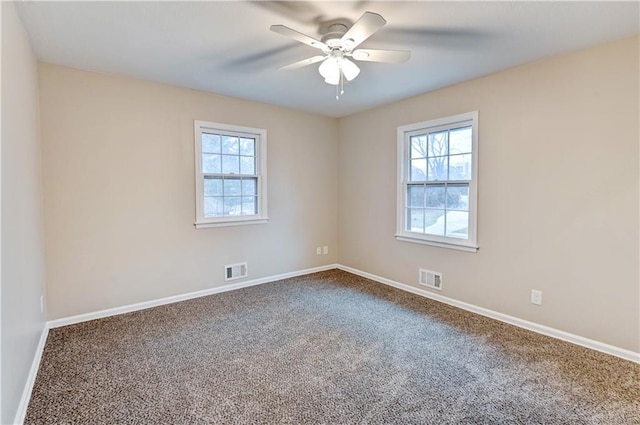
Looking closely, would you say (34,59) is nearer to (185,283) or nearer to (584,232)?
(185,283)

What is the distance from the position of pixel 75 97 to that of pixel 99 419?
276 cm

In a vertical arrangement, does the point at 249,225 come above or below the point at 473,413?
above

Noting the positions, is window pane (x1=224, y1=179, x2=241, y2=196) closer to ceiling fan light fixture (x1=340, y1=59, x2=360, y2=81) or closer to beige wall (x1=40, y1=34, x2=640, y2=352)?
beige wall (x1=40, y1=34, x2=640, y2=352)

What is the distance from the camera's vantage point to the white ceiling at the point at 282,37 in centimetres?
207

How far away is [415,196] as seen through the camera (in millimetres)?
4027

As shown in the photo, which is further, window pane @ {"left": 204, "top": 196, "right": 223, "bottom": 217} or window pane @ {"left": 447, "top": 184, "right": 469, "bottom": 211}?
window pane @ {"left": 204, "top": 196, "right": 223, "bottom": 217}

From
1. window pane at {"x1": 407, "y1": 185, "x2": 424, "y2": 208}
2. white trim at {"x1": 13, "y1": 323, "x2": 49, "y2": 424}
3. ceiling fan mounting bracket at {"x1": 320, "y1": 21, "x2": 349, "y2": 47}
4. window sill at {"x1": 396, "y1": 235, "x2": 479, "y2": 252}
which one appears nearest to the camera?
white trim at {"x1": 13, "y1": 323, "x2": 49, "y2": 424}

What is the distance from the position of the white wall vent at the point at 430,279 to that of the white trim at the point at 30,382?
3.58 metres

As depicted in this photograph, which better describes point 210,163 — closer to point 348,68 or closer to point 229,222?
point 229,222

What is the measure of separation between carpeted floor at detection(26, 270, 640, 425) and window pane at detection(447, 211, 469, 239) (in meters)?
0.84

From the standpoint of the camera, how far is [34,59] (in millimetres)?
2723

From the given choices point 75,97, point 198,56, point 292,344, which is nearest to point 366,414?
point 292,344

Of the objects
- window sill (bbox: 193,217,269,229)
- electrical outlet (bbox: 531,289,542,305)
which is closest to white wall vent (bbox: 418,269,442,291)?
electrical outlet (bbox: 531,289,542,305)

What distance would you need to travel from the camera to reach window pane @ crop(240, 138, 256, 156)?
418 cm
